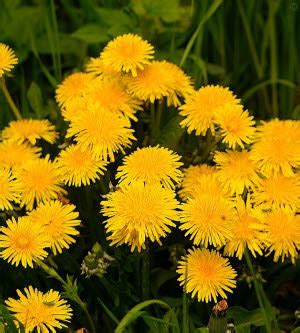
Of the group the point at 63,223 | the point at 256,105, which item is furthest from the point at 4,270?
the point at 256,105

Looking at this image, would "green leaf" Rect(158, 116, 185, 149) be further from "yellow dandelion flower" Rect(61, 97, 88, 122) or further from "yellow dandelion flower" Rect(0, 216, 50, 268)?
"yellow dandelion flower" Rect(0, 216, 50, 268)

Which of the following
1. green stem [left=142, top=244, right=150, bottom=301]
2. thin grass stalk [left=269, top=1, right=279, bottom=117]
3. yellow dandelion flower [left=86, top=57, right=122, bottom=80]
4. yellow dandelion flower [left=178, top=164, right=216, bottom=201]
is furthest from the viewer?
thin grass stalk [left=269, top=1, right=279, bottom=117]

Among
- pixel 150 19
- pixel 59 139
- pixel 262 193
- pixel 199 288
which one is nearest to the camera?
pixel 199 288

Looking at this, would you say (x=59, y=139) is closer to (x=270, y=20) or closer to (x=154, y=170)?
(x=154, y=170)

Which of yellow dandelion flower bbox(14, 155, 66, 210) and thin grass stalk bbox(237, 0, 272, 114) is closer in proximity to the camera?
yellow dandelion flower bbox(14, 155, 66, 210)

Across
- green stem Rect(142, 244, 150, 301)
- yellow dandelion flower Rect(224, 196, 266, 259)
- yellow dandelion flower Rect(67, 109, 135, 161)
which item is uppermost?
yellow dandelion flower Rect(67, 109, 135, 161)

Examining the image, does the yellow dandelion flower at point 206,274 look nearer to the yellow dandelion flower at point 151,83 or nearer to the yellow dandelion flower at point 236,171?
the yellow dandelion flower at point 236,171

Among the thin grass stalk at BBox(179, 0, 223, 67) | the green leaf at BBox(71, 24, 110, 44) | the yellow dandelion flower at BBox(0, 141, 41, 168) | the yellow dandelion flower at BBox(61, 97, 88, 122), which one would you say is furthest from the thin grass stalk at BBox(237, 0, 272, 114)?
the yellow dandelion flower at BBox(0, 141, 41, 168)
